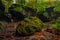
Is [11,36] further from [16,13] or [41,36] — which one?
[16,13]

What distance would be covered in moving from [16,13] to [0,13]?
3.68 feet

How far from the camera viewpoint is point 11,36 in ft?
18.8

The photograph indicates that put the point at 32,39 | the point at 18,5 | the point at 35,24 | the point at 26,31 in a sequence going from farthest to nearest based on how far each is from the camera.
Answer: the point at 18,5, the point at 35,24, the point at 26,31, the point at 32,39

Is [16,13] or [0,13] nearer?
[0,13]

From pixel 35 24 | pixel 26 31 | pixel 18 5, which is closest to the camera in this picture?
pixel 26 31

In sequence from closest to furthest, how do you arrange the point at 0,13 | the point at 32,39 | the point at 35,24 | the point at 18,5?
the point at 32,39 → the point at 35,24 → the point at 0,13 → the point at 18,5

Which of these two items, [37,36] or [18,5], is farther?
[18,5]

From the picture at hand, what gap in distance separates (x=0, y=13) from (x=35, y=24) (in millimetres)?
2972

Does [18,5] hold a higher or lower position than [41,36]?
higher

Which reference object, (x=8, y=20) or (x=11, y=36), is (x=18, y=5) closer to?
(x=8, y=20)

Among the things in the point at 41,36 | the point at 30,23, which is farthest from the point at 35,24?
the point at 41,36

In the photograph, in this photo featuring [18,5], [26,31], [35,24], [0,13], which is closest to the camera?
[26,31]

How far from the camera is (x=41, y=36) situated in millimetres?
5492

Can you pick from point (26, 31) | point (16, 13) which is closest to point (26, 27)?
point (26, 31)
